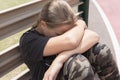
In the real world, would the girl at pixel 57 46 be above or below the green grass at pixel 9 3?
above

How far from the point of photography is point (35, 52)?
2.68 m

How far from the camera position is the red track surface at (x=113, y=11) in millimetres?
6328

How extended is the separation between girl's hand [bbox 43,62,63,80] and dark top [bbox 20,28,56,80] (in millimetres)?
143

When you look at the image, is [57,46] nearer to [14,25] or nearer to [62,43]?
[62,43]

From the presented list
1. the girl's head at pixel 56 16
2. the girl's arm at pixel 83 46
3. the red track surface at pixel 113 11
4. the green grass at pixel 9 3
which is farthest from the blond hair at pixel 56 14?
the green grass at pixel 9 3

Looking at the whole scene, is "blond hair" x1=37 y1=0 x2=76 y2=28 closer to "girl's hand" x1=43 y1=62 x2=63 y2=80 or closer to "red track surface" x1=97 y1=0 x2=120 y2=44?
"girl's hand" x1=43 y1=62 x2=63 y2=80

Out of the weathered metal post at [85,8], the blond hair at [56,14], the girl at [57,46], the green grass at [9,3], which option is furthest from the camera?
the green grass at [9,3]

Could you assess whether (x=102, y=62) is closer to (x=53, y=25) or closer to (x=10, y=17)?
(x=53, y=25)

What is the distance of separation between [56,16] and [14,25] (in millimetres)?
424

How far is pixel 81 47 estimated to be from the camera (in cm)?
276

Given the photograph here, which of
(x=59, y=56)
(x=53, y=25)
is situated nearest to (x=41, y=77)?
(x=59, y=56)

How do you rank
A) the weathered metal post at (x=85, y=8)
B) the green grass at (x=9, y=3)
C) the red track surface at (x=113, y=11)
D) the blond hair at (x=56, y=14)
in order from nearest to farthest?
the blond hair at (x=56, y=14)
the weathered metal post at (x=85, y=8)
the red track surface at (x=113, y=11)
the green grass at (x=9, y=3)

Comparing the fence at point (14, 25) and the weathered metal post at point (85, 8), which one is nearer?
the fence at point (14, 25)

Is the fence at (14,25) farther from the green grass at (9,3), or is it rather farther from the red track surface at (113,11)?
the green grass at (9,3)
